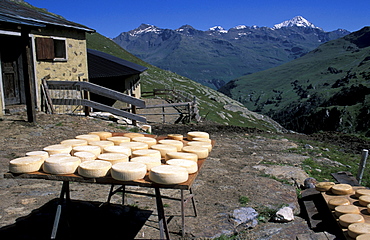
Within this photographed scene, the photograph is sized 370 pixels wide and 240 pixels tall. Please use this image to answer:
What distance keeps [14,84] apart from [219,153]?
9.84 meters

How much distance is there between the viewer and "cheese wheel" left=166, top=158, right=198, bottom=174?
434 cm

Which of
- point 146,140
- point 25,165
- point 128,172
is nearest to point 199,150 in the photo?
point 146,140

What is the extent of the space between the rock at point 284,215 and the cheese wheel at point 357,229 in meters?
1.30

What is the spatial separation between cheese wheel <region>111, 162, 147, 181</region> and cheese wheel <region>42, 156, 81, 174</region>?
56cm

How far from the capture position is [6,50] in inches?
549

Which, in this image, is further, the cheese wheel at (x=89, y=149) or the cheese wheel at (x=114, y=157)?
the cheese wheel at (x=89, y=149)

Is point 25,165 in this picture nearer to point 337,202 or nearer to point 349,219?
point 349,219

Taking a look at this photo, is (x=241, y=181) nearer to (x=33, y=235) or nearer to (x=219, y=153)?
(x=219, y=153)

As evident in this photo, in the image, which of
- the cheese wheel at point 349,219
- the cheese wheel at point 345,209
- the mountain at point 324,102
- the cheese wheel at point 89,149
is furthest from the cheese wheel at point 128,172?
the mountain at point 324,102

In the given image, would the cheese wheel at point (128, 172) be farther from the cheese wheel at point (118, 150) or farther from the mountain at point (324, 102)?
the mountain at point (324, 102)

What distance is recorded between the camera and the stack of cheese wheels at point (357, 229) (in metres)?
4.62

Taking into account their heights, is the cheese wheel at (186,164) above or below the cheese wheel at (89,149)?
below

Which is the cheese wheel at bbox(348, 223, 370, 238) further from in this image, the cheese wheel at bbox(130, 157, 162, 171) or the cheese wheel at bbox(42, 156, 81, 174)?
the cheese wheel at bbox(42, 156, 81, 174)

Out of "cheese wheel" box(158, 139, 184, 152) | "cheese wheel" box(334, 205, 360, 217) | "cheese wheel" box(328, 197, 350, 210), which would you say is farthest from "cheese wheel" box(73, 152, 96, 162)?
"cheese wheel" box(328, 197, 350, 210)
